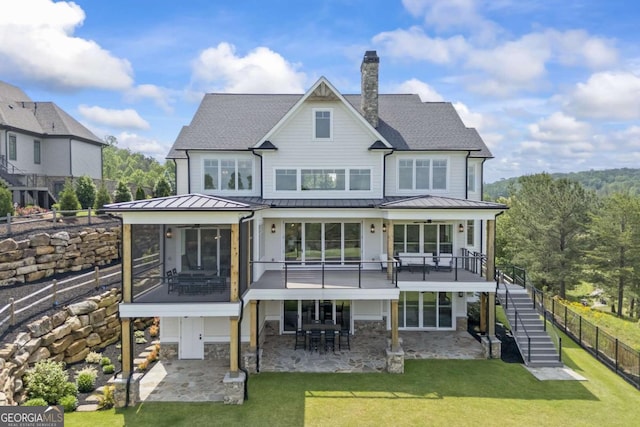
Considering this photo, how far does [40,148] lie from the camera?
95.7ft

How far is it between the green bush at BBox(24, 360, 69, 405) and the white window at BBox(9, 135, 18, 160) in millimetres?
21983

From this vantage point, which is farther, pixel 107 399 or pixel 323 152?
pixel 323 152

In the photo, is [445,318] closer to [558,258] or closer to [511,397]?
[511,397]

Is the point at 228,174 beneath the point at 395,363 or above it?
above

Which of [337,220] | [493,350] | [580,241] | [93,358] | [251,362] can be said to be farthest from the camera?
[580,241]

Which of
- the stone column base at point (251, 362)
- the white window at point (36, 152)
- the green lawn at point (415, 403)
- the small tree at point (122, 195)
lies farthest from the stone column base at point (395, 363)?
the white window at point (36, 152)

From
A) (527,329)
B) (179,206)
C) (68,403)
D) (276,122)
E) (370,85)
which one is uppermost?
(370,85)

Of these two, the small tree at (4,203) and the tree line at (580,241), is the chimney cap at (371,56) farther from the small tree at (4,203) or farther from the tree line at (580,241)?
the small tree at (4,203)

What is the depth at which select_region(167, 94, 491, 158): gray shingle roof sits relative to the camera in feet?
58.6

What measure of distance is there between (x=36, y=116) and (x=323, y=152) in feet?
90.0

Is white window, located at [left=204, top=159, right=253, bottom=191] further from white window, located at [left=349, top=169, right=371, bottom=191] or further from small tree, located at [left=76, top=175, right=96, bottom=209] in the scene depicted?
small tree, located at [left=76, top=175, right=96, bottom=209]

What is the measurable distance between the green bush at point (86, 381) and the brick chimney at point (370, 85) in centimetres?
1574

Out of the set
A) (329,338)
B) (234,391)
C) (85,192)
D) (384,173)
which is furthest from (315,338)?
(85,192)

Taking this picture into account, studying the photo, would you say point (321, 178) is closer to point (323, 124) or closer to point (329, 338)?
point (323, 124)
